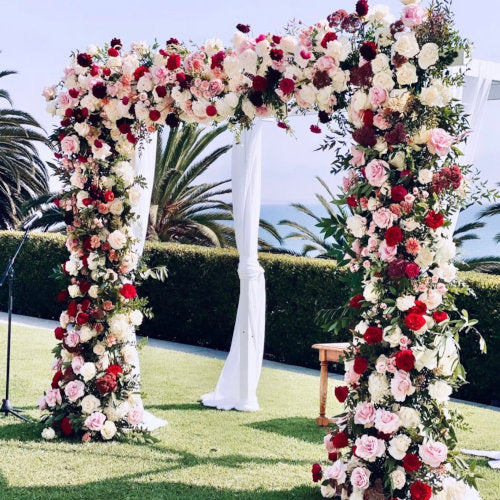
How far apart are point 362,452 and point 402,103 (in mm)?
2050

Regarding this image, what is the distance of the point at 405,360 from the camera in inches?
177

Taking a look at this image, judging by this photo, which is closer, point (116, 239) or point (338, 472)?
point (338, 472)

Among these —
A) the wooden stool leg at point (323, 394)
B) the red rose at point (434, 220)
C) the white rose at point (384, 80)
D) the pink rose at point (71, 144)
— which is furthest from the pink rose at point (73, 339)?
the white rose at point (384, 80)

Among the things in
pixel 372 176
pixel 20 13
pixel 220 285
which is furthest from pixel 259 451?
pixel 20 13

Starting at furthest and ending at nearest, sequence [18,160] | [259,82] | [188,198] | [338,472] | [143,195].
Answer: [18,160] < [188,198] < [143,195] < [259,82] < [338,472]

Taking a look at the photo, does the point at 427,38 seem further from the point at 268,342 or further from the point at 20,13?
the point at 20,13

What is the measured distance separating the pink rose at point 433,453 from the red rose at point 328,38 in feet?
8.11

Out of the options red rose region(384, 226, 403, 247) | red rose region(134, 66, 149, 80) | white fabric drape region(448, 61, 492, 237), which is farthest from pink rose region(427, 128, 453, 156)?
red rose region(134, 66, 149, 80)

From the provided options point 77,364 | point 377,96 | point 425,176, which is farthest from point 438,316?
point 77,364

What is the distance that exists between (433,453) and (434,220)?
1.34 m

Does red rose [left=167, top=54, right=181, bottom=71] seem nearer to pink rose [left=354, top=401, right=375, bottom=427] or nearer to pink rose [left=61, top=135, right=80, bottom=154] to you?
pink rose [left=61, top=135, right=80, bottom=154]

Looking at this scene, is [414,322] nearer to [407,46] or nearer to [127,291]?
[407,46]

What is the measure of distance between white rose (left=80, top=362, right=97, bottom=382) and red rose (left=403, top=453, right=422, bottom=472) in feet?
9.02

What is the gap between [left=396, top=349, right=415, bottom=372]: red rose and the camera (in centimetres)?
450
